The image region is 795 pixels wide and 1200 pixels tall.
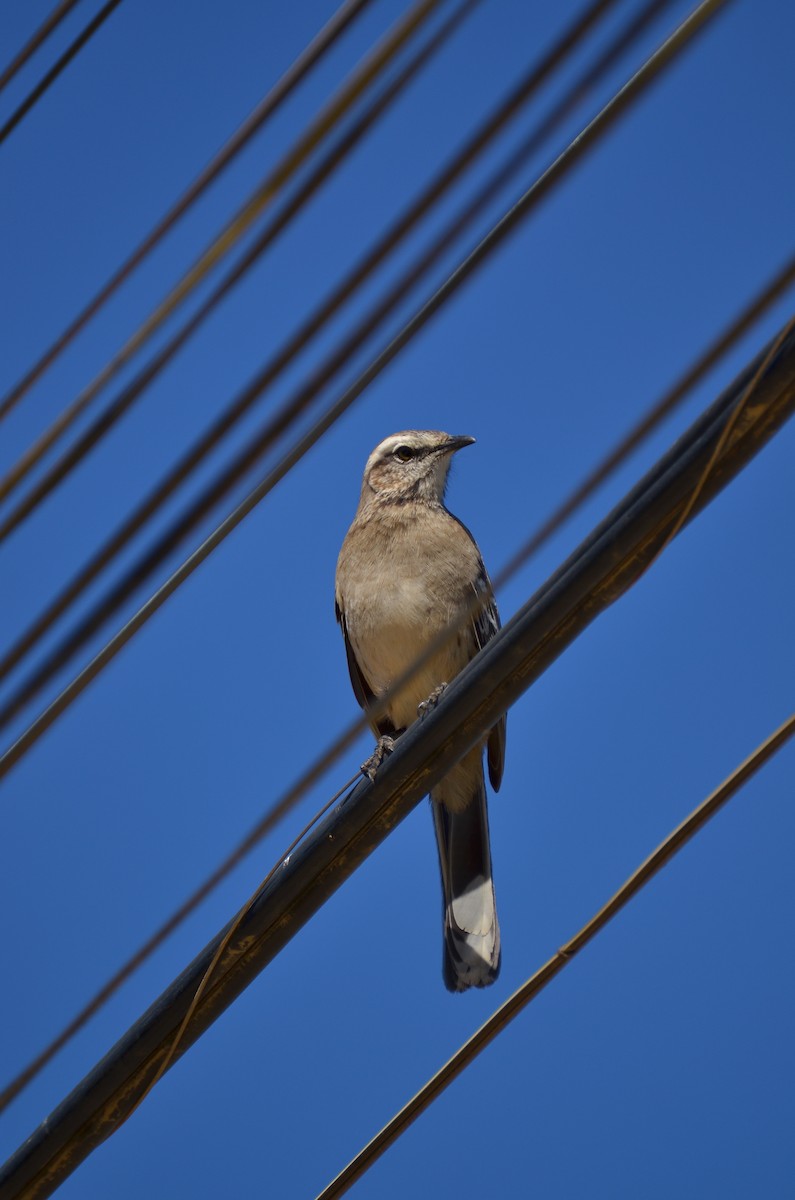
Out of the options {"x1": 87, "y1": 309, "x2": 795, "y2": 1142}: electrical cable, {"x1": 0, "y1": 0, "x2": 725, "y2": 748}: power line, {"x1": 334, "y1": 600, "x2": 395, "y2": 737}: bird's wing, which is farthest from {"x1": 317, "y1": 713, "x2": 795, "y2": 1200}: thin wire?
{"x1": 334, "y1": 600, "x2": 395, "y2": 737}: bird's wing

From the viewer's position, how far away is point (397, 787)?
3.67m

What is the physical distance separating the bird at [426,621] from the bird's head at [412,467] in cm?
1

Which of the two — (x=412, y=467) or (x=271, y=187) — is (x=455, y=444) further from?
(x=271, y=187)

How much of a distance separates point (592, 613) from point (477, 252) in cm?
102

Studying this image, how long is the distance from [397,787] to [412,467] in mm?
4801

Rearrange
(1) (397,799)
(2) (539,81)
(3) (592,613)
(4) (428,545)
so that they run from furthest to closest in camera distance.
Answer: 1. (4) (428,545)
2. (1) (397,799)
3. (3) (592,613)
4. (2) (539,81)

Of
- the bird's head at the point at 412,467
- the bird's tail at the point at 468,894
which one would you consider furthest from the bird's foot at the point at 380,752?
the bird's head at the point at 412,467

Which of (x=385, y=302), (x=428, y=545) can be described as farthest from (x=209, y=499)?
(x=428, y=545)

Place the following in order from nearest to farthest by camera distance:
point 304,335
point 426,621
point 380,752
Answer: point 304,335 < point 380,752 < point 426,621

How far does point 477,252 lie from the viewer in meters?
2.84

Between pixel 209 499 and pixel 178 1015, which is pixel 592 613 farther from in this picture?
pixel 178 1015

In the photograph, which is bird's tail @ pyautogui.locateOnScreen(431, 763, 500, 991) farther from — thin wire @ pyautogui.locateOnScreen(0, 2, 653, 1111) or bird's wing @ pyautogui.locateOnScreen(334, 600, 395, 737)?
thin wire @ pyautogui.locateOnScreen(0, 2, 653, 1111)

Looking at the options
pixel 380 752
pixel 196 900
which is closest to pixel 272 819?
pixel 196 900

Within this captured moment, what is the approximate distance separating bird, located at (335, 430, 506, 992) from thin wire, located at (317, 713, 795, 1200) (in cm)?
286
